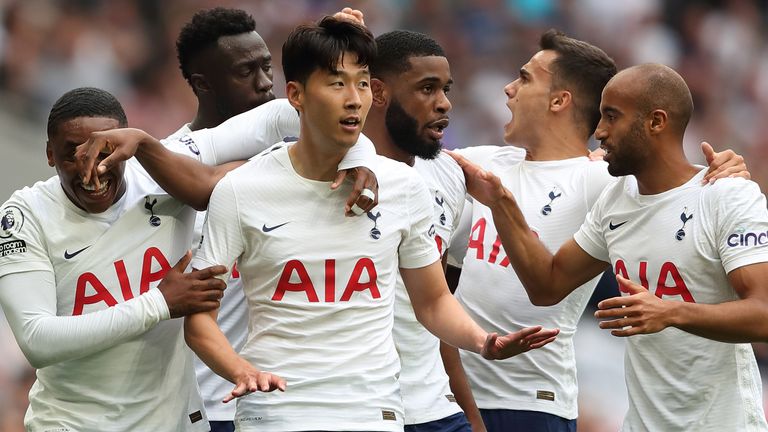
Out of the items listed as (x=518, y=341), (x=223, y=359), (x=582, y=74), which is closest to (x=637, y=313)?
(x=518, y=341)

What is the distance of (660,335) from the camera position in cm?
519

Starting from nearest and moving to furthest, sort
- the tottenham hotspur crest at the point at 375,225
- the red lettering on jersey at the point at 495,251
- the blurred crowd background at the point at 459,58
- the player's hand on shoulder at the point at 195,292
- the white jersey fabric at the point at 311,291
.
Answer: the white jersey fabric at the point at 311,291, the player's hand on shoulder at the point at 195,292, the tottenham hotspur crest at the point at 375,225, the red lettering on jersey at the point at 495,251, the blurred crowd background at the point at 459,58

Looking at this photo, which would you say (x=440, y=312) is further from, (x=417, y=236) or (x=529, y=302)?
(x=529, y=302)

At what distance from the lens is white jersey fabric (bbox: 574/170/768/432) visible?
4961mm

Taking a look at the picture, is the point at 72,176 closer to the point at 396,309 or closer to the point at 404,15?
the point at 396,309

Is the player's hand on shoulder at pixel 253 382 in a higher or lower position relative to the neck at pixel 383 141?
lower

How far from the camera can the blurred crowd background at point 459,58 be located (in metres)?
9.78

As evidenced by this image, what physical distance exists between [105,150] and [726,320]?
242 cm

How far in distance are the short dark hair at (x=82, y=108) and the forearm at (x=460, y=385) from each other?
205cm

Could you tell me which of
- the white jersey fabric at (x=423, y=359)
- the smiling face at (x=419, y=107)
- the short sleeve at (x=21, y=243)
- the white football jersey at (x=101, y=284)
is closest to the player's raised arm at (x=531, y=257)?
the white jersey fabric at (x=423, y=359)

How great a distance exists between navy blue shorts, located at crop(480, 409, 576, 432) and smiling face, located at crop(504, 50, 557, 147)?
143 centimetres

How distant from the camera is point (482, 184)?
5.86 metres

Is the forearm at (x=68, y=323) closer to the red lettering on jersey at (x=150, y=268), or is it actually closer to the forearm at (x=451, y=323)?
the red lettering on jersey at (x=150, y=268)

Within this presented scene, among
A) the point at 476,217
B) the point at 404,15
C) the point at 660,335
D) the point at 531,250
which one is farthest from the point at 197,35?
the point at 404,15
